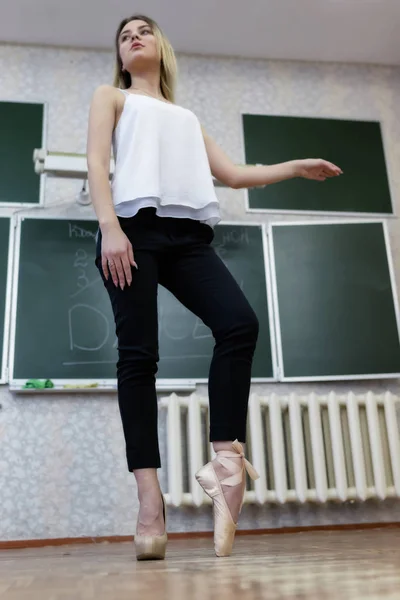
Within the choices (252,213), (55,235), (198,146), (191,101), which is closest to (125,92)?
(198,146)

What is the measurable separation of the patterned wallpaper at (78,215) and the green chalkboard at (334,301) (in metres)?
0.13

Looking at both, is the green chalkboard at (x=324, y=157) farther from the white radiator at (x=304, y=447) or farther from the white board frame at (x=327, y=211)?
the white radiator at (x=304, y=447)

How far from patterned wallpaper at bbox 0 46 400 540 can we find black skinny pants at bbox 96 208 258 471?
1425mm

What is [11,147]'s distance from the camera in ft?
9.09

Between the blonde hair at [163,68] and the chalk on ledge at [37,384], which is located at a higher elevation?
the blonde hair at [163,68]

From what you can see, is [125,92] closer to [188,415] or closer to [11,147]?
[188,415]

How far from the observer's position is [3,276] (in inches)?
100

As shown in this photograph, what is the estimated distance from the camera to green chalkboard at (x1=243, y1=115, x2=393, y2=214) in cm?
294

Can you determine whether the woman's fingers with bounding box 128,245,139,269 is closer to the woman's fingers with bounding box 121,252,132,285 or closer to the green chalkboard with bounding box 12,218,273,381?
the woman's fingers with bounding box 121,252,132,285

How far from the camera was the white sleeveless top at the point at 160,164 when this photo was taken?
1.21 metres

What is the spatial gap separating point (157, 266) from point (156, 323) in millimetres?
126

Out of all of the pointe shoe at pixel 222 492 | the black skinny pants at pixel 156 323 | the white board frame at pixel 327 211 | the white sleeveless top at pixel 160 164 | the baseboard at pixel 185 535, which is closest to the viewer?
the pointe shoe at pixel 222 492

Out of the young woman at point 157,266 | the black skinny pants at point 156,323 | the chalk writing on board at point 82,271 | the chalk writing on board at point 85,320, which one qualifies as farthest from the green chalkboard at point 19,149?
the black skinny pants at point 156,323

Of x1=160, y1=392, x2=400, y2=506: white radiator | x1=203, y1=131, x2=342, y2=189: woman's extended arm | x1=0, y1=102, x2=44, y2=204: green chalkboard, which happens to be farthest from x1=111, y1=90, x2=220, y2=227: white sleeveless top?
x1=0, y1=102, x2=44, y2=204: green chalkboard
